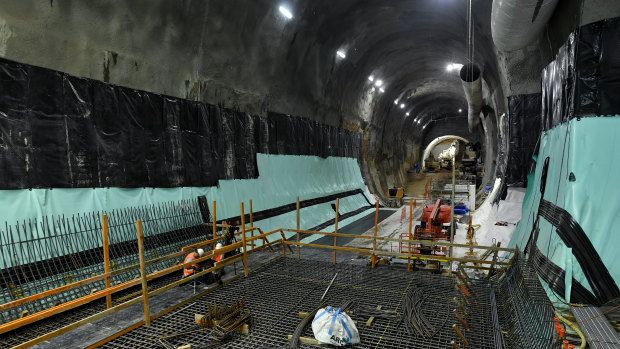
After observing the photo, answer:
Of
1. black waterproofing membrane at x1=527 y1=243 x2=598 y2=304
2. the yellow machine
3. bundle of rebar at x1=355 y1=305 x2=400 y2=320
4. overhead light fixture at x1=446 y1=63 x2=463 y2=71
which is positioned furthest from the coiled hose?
overhead light fixture at x1=446 y1=63 x2=463 y2=71

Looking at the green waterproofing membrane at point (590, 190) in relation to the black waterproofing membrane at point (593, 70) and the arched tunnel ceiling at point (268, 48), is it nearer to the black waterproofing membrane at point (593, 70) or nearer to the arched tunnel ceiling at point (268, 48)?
the black waterproofing membrane at point (593, 70)

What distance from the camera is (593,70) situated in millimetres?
5598

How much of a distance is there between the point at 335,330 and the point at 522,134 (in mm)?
8600

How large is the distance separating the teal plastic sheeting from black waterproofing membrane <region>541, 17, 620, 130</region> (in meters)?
8.70

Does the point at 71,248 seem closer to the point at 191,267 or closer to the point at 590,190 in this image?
the point at 191,267

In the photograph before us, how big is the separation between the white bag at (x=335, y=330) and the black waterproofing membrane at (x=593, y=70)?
16.8ft

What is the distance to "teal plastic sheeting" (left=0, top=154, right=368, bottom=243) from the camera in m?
6.25

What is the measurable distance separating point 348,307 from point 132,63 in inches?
280

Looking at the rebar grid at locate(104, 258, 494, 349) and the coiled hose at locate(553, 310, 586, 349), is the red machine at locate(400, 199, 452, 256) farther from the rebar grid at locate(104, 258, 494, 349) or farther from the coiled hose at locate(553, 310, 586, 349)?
the coiled hose at locate(553, 310, 586, 349)

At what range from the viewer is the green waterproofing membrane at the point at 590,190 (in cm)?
509

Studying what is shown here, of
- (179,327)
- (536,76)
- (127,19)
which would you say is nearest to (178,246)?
(179,327)

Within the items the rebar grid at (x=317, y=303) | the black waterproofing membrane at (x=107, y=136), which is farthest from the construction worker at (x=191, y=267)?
the black waterproofing membrane at (x=107, y=136)

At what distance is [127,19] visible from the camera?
7508 millimetres

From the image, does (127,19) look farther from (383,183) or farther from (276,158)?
(383,183)
